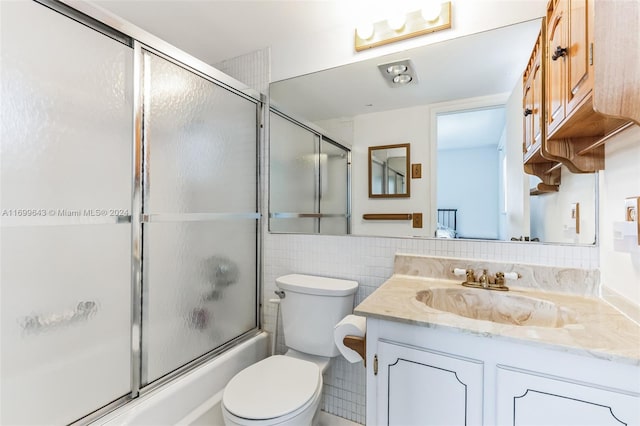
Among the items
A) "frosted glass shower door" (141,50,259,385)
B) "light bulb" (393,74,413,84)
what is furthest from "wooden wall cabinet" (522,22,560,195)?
"frosted glass shower door" (141,50,259,385)

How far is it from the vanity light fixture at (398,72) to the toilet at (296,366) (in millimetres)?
1104

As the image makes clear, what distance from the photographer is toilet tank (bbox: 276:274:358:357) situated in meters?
1.56

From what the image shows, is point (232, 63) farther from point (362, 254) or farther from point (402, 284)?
point (402, 284)

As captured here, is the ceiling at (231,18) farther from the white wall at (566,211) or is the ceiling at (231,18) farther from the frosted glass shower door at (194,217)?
the white wall at (566,211)

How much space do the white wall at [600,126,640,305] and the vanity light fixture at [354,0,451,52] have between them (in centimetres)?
93

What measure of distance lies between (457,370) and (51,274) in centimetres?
135

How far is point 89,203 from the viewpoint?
1.12 m

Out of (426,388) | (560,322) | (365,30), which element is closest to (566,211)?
(560,322)

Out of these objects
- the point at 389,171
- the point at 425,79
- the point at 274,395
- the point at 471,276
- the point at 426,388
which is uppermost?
the point at 425,79

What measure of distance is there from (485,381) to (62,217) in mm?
1460

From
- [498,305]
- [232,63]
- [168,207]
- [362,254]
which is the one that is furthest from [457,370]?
[232,63]

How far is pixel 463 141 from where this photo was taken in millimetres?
1438

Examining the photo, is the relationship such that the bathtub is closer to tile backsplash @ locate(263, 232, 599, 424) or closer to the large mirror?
tile backsplash @ locate(263, 232, 599, 424)

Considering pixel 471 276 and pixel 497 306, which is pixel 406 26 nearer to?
pixel 471 276
